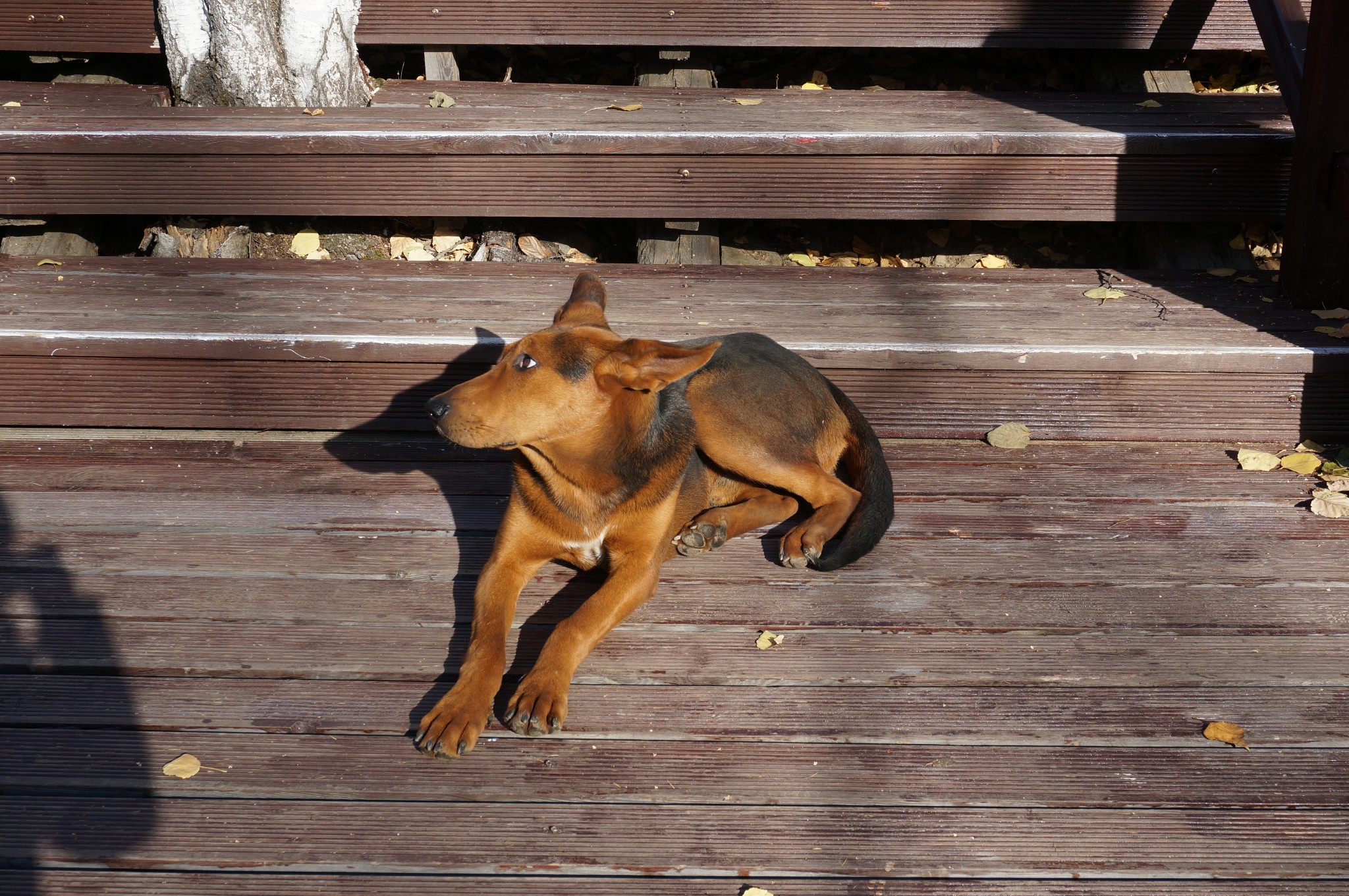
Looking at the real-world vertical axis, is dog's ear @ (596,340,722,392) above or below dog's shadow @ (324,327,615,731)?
above

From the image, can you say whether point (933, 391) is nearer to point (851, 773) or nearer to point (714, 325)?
point (714, 325)

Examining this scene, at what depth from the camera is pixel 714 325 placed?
3891 mm

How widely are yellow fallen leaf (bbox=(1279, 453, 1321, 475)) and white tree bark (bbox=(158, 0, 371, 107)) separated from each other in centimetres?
398

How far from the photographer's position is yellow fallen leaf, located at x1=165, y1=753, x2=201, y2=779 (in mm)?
2369

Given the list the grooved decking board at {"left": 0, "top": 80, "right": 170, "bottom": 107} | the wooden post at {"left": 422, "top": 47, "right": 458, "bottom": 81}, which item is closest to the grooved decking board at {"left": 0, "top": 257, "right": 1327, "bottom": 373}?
the grooved decking board at {"left": 0, "top": 80, "right": 170, "bottom": 107}

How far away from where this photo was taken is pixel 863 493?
3.28 m

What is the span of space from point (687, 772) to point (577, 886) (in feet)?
1.26

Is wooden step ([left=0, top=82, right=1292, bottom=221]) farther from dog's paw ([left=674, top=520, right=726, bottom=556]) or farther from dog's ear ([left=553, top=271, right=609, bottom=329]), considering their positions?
dog's paw ([left=674, top=520, right=726, bottom=556])

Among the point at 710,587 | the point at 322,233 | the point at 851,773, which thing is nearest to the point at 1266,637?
the point at 851,773

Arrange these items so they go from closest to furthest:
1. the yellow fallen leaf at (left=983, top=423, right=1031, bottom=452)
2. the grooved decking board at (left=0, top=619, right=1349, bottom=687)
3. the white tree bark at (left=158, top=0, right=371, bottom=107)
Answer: the grooved decking board at (left=0, top=619, right=1349, bottom=687) < the yellow fallen leaf at (left=983, top=423, right=1031, bottom=452) < the white tree bark at (left=158, top=0, right=371, bottom=107)

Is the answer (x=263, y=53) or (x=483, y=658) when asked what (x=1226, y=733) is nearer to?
(x=483, y=658)

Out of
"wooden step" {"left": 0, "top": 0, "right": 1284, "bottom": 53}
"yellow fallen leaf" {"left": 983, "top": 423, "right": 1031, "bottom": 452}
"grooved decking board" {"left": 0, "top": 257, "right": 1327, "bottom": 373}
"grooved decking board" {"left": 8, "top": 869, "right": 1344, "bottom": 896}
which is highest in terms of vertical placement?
"wooden step" {"left": 0, "top": 0, "right": 1284, "bottom": 53}

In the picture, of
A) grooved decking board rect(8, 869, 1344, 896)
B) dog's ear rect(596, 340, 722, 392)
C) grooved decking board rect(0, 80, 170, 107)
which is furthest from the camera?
grooved decking board rect(0, 80, 170, 107)

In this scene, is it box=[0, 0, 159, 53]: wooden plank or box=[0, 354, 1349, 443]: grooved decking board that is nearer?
box=[0, 354, 1349, 443]: grooved decking board
